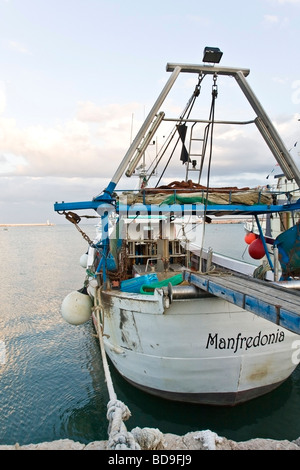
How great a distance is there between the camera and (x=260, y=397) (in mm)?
7965

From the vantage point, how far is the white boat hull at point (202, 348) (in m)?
6.96

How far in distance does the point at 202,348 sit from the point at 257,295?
2.56 m

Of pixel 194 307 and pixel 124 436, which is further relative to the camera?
pixel 194 307

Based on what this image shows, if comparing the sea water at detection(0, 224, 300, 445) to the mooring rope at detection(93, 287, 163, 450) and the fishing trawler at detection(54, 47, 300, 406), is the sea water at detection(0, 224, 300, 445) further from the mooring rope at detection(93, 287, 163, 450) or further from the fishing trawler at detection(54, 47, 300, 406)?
the mooring rope at detection(93, 287, 163, 450)

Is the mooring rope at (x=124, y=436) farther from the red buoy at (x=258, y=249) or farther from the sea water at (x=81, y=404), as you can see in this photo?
the red buoy at (x=258, y=249)

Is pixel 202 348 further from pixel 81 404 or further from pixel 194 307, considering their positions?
pixel 81 404

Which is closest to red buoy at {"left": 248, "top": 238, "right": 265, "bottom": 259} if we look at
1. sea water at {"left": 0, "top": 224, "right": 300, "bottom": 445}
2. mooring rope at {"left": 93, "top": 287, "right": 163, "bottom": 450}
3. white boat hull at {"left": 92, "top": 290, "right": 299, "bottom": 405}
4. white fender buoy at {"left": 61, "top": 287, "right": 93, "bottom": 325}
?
white boat hull at {"left": 92, "top": 290, "right": 299, "bottom": 405}

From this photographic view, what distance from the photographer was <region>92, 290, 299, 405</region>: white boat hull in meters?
6.96

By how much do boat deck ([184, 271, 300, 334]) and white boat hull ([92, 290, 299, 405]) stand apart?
599mm

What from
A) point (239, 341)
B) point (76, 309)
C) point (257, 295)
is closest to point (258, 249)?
point (239, 341)

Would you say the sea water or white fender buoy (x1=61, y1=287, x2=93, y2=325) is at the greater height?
white fender buoy (x1=61, y1=287, x2=93, y2=325)

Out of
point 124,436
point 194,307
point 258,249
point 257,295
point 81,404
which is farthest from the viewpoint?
point 258,249

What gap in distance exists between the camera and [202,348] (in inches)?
279
